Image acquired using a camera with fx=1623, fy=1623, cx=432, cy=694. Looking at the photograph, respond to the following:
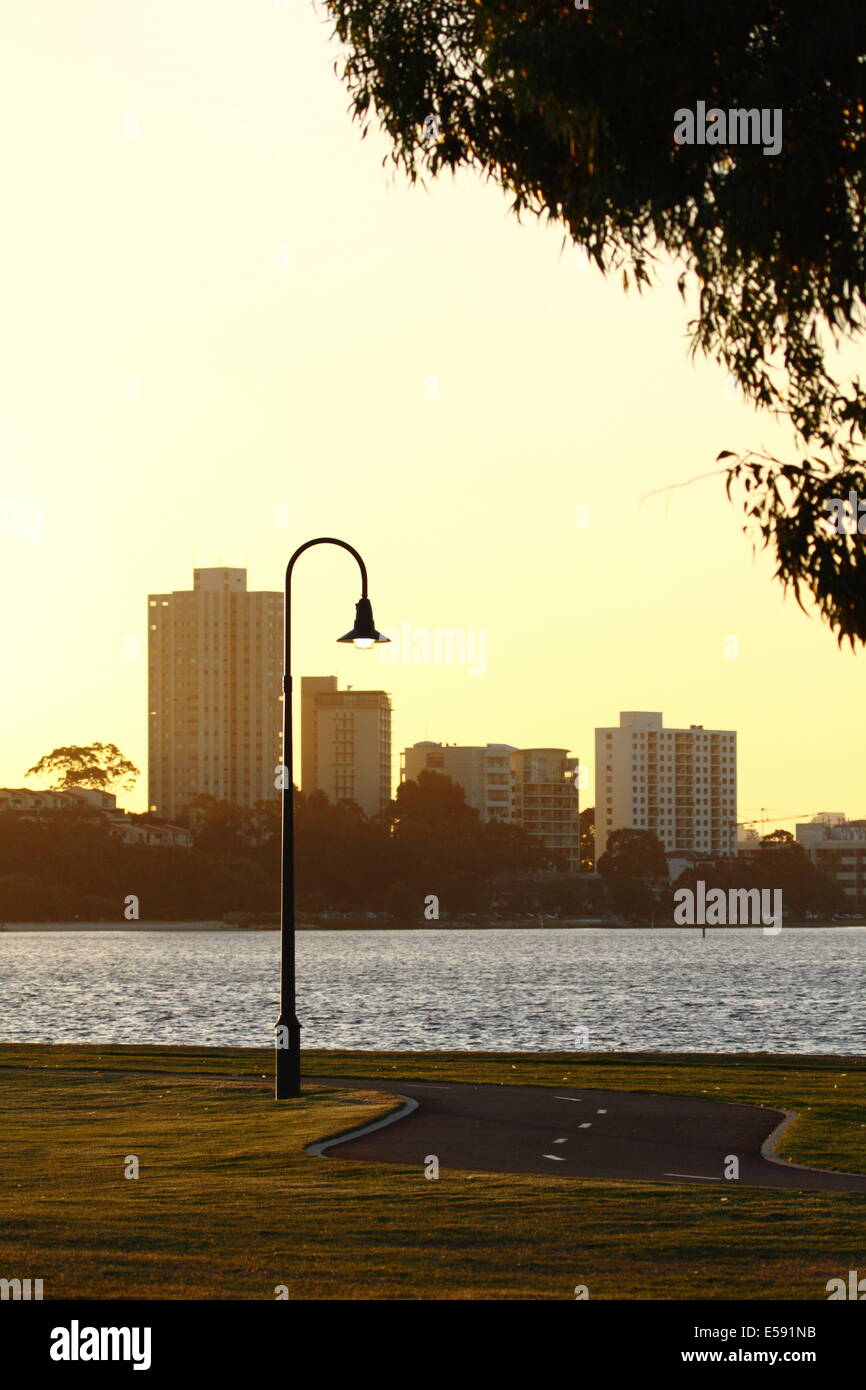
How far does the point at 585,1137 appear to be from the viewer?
19219 mm

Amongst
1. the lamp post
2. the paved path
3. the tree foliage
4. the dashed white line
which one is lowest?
the paved path

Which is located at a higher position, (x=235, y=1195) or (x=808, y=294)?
(x=808, y=294)

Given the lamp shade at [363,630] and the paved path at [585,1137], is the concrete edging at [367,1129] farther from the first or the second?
the lamp shade at [363,630]

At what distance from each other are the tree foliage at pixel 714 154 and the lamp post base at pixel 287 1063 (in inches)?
508

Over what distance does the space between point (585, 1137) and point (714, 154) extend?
12.0m

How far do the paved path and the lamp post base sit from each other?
1.80 meters

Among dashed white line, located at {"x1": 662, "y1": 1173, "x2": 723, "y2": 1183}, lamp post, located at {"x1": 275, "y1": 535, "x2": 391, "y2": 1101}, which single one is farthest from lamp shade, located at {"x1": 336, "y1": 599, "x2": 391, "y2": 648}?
dashed white line, located at {"x1": 662, "y1": 1173, "x2": 723, "y2": 1183}

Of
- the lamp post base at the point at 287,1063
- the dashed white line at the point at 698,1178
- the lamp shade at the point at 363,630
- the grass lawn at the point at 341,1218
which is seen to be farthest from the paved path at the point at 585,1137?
the lamp shade at the point at 363,630

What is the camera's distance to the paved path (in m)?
16.8

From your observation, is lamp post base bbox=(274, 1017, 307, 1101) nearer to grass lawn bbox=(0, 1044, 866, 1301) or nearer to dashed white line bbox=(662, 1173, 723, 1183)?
grass lawn bbox=(0, 1044, 866, 1301)

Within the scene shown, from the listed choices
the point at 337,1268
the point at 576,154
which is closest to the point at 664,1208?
the point at 337,1268

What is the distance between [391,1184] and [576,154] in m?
9.37
